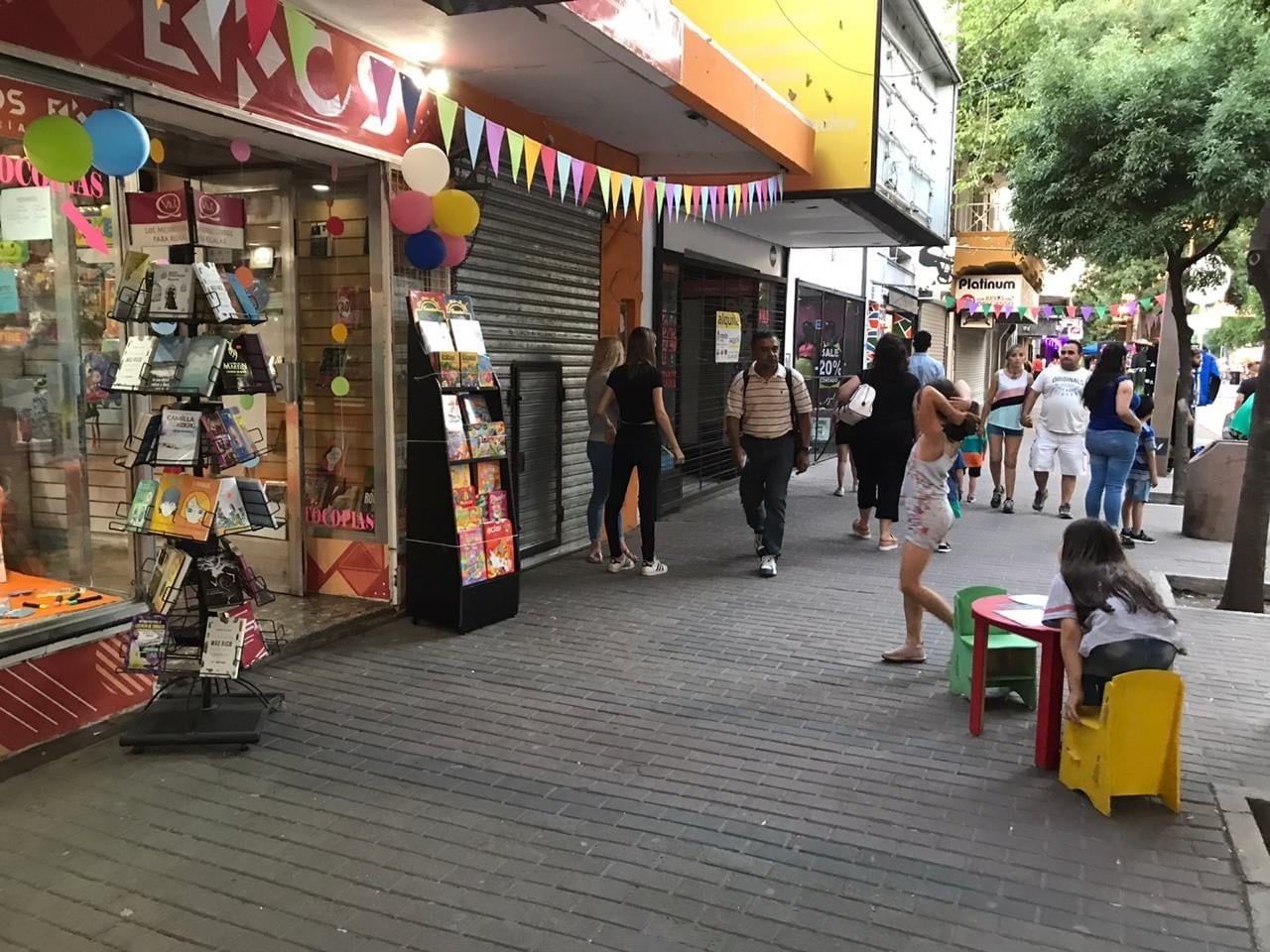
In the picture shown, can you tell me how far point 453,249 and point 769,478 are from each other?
9.75 ft

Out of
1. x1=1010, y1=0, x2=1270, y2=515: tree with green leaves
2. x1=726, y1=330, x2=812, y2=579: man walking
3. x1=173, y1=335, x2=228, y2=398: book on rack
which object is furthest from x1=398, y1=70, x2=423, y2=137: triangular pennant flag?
x1=1010, y1=0, x2=1270, y2=515: tree with green leaves

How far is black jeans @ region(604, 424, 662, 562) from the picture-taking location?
7121 millimetres

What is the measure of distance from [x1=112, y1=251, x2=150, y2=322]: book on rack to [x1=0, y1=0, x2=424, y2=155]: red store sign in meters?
0.82

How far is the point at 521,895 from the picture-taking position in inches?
120

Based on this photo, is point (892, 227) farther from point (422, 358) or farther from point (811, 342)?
point (422, 358)

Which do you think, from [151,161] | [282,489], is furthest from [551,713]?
[151,161]

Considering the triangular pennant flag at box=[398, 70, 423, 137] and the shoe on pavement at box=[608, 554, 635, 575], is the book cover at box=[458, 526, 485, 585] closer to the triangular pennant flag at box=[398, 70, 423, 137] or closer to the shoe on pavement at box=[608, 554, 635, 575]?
the shoe on pavement at box=[608, 554, 635, 575]

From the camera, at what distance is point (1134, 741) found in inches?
142

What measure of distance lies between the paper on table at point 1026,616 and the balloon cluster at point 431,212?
12.0 ft

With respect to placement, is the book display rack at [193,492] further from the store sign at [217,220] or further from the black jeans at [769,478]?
the black jeans at [769,478]

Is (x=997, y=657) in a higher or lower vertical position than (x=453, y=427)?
lower

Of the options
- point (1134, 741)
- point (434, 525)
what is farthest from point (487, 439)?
point (1134, 741)

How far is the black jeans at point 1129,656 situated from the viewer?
3707 mm

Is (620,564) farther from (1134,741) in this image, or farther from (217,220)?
(1134,741)
